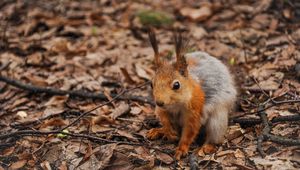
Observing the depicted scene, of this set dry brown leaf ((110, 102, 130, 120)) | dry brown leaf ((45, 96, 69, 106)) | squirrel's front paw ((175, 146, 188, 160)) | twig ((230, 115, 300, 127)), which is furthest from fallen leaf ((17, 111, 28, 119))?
twig ((230, 115, 300, 127))

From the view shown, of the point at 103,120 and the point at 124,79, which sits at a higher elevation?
the point at 124,79

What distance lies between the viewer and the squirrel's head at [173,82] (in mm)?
4355

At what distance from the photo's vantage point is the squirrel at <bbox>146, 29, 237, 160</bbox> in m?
4.48

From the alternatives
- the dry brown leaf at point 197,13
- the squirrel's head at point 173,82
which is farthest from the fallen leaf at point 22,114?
the dry brown leaf at point 197,13

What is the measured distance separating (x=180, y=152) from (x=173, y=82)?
729 mm

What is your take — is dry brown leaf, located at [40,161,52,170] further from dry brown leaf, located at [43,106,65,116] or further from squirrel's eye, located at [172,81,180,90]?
squirrel's eye, located at [172,81,180,90]

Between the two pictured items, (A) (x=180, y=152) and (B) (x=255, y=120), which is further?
(B) (x=255, y=120)

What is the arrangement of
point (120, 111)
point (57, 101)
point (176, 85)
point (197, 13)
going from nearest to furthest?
point (176, 85), point (120, 111), point (57, 101), point (197, 13)

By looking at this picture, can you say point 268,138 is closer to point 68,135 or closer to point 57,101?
point 68,135

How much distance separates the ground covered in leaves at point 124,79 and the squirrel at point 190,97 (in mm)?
174

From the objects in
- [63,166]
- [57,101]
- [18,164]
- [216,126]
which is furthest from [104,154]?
[57,101]

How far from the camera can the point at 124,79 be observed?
6.51 metres

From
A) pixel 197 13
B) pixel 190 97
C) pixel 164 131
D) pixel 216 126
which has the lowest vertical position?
pixel 164 131

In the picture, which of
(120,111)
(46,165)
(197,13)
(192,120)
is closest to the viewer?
(192,120)
